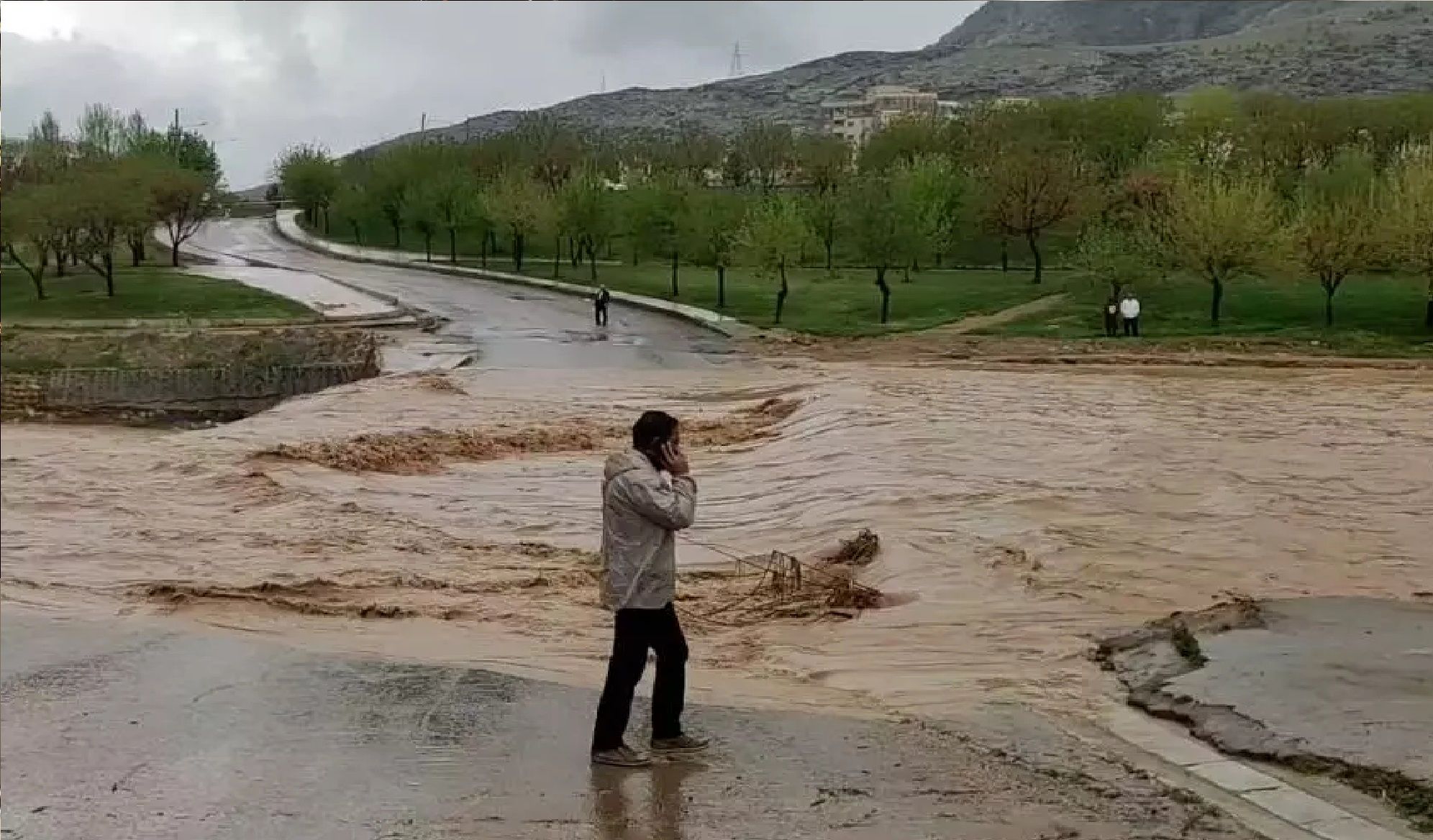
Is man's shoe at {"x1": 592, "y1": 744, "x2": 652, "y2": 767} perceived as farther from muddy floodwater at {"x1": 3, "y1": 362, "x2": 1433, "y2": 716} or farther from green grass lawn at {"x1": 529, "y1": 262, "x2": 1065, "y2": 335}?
green grass lawn at {"x1": 529, "y1": 262, "x2": 1065, "y2": 335}

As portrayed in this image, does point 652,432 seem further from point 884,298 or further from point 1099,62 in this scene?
point 1099,62

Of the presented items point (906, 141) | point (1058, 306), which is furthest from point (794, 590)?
point (906, 141)

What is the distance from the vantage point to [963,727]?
7.30 meters

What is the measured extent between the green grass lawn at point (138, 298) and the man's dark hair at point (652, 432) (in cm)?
217

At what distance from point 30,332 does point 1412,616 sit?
8.45 m

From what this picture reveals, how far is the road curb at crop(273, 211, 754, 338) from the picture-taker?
4262 cm

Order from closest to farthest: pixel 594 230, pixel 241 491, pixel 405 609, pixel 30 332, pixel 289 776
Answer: pixel 30 332, pixel 289 776, pixel 405 609, pixel 241 491, pixel 594 230

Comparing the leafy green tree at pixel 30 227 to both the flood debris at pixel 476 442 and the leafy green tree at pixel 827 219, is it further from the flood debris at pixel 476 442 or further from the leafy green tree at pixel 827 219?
the leafy green tree at pixel 827 219

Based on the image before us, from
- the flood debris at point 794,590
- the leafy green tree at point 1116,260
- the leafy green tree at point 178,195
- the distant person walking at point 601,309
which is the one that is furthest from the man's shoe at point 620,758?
the distant person walking at point 601,309

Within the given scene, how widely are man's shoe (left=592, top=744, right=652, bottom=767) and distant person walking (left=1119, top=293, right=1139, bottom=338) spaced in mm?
31135

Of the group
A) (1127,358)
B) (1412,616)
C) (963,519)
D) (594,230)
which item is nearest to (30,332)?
(1412,616)

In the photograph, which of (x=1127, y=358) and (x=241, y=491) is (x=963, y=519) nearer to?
(x=241, y=491)

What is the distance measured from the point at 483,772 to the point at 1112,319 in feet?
107

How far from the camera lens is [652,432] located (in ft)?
20.3
